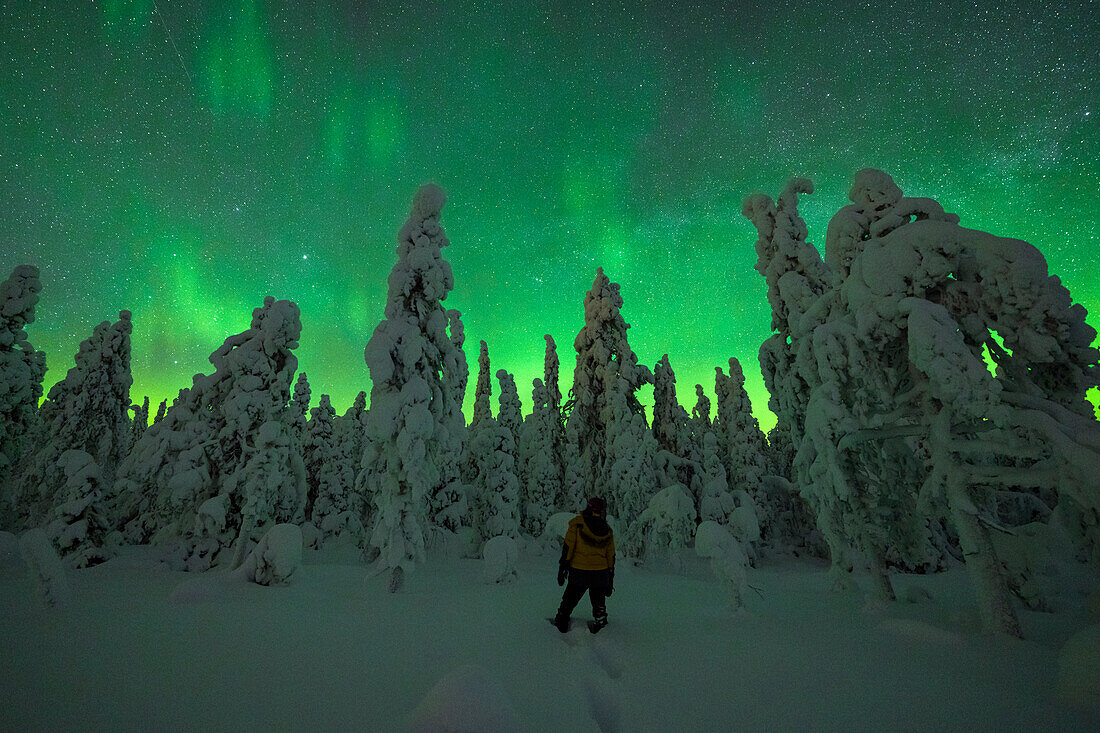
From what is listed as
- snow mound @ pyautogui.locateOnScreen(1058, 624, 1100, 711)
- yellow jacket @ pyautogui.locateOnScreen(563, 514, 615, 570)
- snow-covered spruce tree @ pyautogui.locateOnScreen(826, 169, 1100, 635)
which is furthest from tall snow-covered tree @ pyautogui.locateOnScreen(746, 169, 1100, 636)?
yellow jacket @ pyautogui.locateOnScreen(563, 514, 615, 570)

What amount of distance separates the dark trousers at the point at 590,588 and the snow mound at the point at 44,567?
8507mm

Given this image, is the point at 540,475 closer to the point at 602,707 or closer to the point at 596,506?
the point at 596,506

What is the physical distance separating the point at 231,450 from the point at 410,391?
1018 cm

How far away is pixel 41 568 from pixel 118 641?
315 centimetres

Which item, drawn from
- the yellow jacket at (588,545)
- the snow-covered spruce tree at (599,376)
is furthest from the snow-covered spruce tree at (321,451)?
the yellow jacket at (588,545)

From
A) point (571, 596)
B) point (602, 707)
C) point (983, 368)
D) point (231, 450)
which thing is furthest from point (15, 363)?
point (983, 368)

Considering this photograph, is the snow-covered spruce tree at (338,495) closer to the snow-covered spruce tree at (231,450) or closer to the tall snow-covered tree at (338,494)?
the tall snow-covered tree at (338,494)

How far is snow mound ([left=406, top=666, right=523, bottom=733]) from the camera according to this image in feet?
10.2

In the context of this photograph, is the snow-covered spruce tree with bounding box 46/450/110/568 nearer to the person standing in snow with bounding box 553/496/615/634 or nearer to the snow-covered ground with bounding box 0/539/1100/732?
the snow-covered ground with bounding box 0/539/1100/732

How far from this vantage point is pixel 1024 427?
206 inches

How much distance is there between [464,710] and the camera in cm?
320

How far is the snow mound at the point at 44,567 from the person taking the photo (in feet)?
22.3

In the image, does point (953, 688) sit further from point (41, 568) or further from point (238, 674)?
point (41, 568)

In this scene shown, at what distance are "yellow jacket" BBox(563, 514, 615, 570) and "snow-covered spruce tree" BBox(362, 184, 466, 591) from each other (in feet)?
20.5
